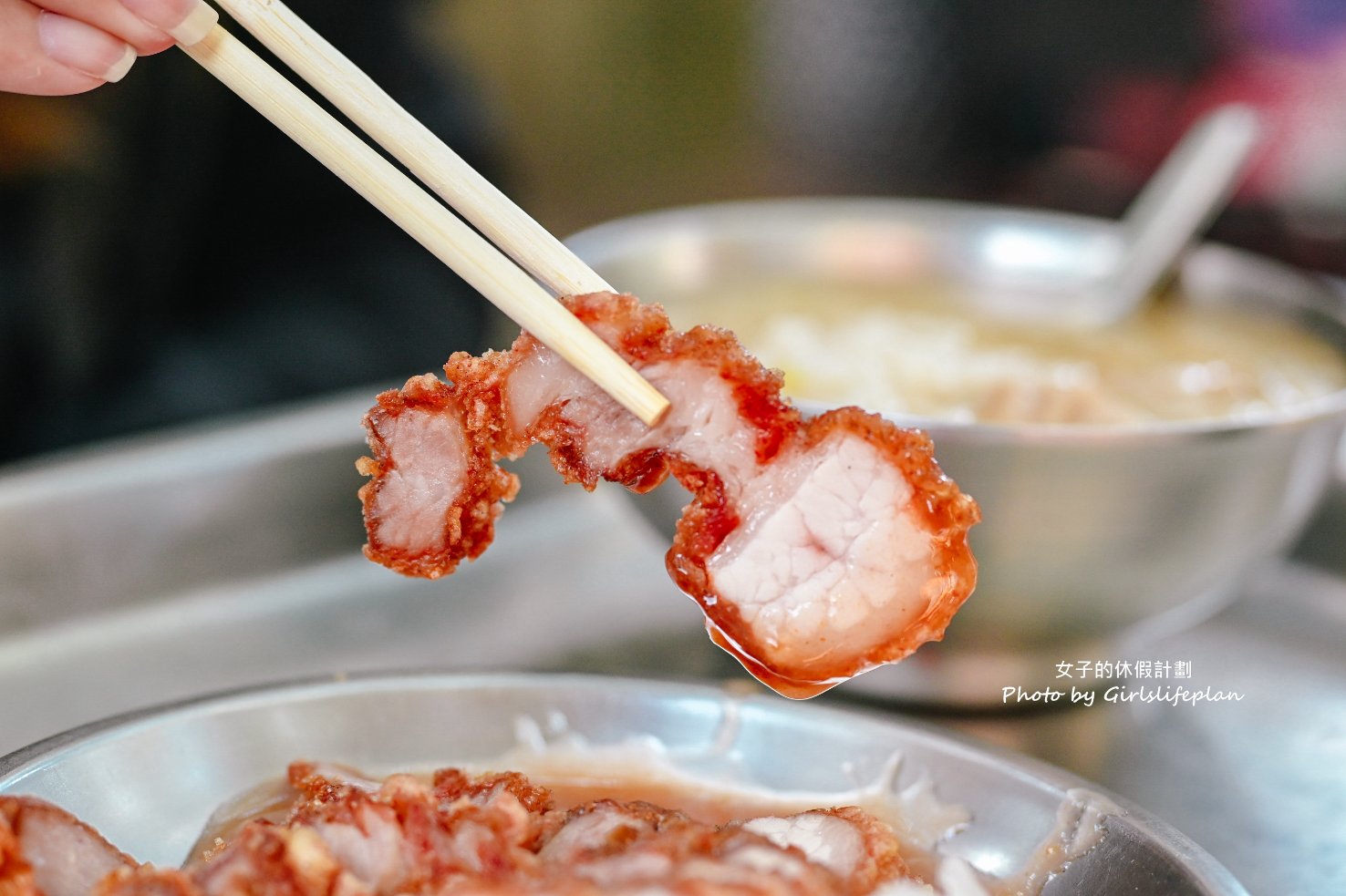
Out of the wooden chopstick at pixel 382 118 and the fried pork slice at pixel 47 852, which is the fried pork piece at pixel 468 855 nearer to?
the fried pork slice at pixel 47 852

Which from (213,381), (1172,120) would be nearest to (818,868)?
(213,381)

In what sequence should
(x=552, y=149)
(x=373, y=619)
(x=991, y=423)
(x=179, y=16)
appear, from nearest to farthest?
1. (x=179, y=16)
2. (x=991, y=423)
3. (x=373, y=619)
4. (x=552, y=149)

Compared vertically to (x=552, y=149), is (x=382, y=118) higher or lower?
lower

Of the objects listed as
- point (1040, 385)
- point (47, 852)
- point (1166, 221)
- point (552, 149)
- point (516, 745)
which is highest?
point (552, 149)

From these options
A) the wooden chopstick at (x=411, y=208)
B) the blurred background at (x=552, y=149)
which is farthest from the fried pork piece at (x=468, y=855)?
the blurred background at (x=552, y=149)

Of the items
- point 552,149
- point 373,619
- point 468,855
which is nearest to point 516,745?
point 468,855

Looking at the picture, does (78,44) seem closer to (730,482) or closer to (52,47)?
(52,47)

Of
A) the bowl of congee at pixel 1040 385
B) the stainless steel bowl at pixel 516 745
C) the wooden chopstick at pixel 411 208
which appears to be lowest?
the stainless steel bowl at pixel 516 745
